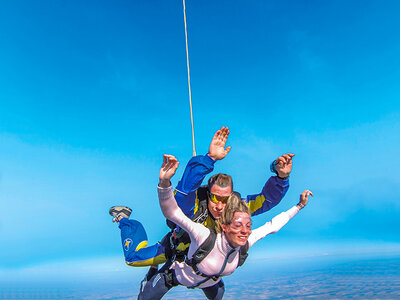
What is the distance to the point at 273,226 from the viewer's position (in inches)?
138

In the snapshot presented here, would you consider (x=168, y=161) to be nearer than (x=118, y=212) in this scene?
Yes

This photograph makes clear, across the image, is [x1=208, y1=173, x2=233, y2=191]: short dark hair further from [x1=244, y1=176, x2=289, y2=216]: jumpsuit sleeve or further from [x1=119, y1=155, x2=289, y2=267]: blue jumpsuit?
[x1=244, y1=176, x2=289, y2=216]: jumpsuit sleeve

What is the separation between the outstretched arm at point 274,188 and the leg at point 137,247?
4.61ft

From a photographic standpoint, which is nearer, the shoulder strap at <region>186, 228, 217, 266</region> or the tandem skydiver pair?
the shoulder strap at <region>186, 228, 217, 266</region>

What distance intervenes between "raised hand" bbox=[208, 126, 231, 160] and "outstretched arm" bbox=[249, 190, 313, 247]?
1.03 meters

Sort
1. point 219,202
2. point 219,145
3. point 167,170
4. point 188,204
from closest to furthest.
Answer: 1. point 167,170
2. point 219,145
3. point 188,204
4. point 219,202

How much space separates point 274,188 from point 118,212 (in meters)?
2.53

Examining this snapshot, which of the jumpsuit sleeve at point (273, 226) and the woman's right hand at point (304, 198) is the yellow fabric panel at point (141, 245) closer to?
the jumpsuit sleeve at point (273, 226)

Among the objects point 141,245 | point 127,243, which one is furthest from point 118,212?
point 141,245

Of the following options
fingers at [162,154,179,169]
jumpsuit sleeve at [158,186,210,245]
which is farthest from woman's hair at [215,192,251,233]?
fingers at [162,154,179,169]

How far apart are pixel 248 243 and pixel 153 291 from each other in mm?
1419

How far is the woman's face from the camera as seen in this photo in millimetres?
2727

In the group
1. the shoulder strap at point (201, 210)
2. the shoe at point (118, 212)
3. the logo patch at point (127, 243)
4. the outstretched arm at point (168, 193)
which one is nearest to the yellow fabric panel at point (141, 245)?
the logo patch at point (127, 243)

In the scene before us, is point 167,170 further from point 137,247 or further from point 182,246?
point 137,247
